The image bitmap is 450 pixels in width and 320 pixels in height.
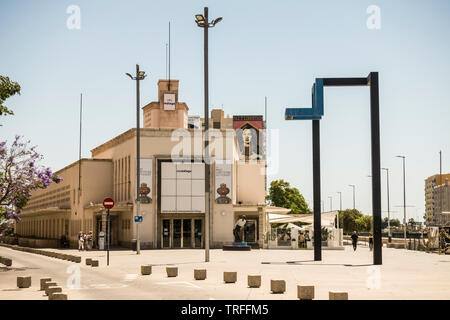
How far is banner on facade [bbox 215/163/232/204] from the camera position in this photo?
50.0 metres

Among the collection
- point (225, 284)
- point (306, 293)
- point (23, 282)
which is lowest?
point (225, 284)

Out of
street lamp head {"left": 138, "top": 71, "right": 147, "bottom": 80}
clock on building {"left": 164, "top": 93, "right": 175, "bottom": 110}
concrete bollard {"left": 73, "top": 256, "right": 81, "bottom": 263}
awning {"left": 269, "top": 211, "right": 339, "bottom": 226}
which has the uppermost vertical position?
clock on building {"left": 164, "top": 93, "right": 175, "bottom": 110}

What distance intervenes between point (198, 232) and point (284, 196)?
242ft

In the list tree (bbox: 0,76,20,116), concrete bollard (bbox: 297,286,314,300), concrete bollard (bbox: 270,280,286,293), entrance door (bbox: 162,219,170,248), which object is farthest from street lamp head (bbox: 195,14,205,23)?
entrance door (bbox: 162,219,170,248)

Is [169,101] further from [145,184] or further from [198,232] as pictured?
[198,232]

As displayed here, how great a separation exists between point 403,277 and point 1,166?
19.0m

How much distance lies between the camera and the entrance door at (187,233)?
164 ft

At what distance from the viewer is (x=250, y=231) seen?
51531mm

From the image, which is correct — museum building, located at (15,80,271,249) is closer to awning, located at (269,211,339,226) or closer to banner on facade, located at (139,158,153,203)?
banner on facade, located at (139,158,153,203)

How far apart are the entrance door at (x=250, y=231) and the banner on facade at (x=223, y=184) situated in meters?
2.91

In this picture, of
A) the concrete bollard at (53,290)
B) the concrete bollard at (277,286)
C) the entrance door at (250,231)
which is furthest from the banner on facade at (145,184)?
the concrete bollard at (53,290)

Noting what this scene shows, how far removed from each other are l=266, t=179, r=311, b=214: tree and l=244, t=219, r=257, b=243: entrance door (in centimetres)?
7003

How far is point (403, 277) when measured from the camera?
2231 cm

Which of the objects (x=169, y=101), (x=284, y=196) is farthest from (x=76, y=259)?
(x=284, y=196)
